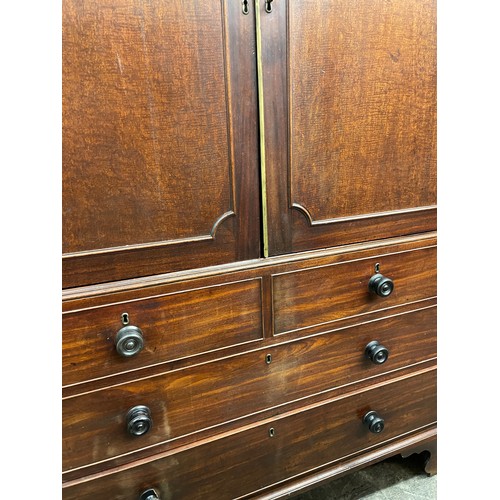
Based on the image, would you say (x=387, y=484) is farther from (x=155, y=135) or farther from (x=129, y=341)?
(x=155, y=135)

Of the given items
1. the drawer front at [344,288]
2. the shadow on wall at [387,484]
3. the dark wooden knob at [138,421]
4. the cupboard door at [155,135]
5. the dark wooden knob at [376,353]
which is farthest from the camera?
the shadow on wall at [387,484]

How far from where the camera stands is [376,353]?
1.08 meters

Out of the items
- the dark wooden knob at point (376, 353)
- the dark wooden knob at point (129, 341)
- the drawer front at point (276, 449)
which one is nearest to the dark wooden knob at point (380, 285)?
the dark wooden knob at point (376, 353)

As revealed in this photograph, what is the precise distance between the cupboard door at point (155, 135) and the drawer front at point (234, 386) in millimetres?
212

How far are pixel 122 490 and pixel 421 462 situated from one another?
88 cm

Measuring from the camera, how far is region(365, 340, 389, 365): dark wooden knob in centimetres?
109

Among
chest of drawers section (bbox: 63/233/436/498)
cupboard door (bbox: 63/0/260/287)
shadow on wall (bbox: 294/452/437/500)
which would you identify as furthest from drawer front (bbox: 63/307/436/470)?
shadow on wall (bbox: 294/452/437/500)

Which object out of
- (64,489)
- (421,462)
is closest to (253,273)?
(64,489)

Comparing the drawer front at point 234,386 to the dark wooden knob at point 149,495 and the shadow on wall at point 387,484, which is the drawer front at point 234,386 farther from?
the shadow on wall at point 387,484

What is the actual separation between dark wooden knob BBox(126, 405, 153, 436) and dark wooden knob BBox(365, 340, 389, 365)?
49cm

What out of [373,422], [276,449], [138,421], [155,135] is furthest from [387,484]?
[155,135]

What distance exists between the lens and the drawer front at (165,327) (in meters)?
0.81

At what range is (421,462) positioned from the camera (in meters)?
1.39

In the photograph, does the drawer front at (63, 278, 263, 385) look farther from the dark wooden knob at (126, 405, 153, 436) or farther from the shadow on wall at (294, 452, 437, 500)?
the shadow on wall at (294, 452, 437, 500)
